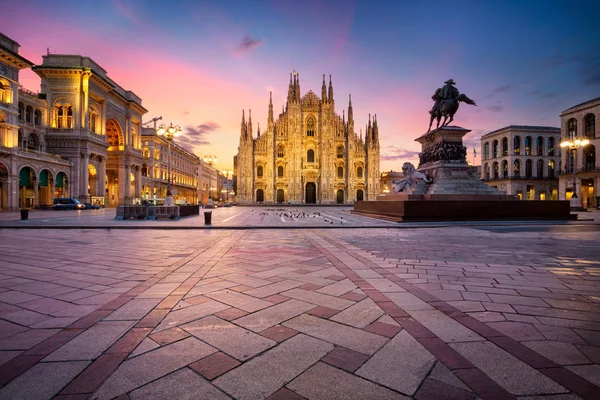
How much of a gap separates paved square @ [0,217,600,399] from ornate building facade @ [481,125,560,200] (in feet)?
192

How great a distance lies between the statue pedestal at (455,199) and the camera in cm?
1534

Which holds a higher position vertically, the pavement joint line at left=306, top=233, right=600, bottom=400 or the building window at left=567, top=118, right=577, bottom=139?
the building window at left=567, top=118, right=577, bottom=139

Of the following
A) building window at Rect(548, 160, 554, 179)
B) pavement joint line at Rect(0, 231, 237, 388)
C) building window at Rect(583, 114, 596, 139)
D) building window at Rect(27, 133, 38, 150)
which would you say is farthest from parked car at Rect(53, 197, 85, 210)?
building window at Rect(548, 160, 554, 179)

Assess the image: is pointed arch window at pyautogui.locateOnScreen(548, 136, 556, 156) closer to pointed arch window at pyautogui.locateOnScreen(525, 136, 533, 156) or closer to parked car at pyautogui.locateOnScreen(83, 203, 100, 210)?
pointed arch window at pyautogui.locateOnScreen(525, 136, 533, 156)

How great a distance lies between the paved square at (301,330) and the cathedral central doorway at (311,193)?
2017 inches

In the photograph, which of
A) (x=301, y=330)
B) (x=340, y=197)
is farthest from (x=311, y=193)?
(x=301, y=330)

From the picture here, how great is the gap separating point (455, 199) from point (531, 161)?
168ft

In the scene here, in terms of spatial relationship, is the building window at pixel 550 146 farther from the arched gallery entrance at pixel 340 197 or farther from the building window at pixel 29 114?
the building window at pixel 29 114

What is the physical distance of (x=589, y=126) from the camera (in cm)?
4094

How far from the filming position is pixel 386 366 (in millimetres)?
2188

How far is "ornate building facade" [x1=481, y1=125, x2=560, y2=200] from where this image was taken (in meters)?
53.2

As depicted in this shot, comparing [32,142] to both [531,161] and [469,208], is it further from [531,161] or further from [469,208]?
[531,161]

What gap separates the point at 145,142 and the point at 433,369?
60.8 m

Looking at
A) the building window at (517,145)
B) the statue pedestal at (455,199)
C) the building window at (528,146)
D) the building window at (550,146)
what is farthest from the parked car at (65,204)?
the building window at (550,146)
